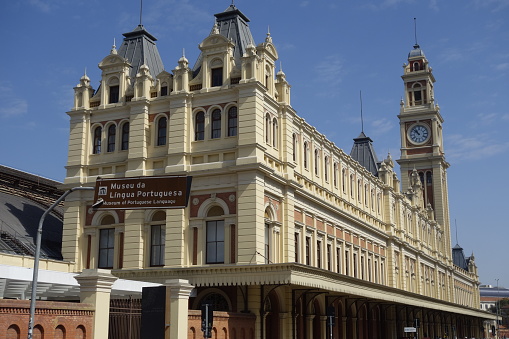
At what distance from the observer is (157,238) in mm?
38156

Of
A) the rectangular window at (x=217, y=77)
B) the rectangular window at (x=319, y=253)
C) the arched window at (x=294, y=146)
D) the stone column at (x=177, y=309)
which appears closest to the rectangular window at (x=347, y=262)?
the rectangular window at (x=319, y=253)

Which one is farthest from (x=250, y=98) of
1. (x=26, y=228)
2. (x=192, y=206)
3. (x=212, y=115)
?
(x=26, y=228)

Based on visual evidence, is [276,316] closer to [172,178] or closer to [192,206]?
[192,206]

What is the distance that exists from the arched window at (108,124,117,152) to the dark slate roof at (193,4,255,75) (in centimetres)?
607

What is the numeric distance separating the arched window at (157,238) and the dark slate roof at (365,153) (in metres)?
32.6

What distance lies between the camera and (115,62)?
41.9 meters

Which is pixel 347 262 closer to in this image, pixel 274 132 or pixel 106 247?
pixel 274 132

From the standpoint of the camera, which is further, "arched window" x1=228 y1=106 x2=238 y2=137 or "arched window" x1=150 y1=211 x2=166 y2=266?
"arched window" x1=150 y1=211 x2=166 y2=266

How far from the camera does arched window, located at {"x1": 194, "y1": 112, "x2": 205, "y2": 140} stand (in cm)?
3844

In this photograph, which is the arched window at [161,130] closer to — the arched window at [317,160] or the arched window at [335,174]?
the arched window at [317,160]

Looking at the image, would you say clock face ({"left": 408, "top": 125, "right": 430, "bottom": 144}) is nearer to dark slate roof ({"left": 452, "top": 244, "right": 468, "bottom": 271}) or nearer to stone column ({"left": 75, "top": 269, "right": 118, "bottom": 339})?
dark slate roof ({"left": 452, "top": 244, "right": 468, "bottom": 271})

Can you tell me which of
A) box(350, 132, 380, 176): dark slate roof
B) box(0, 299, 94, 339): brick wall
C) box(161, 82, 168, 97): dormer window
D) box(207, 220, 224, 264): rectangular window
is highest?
box(350, 132, 380, 176): dark slate roof

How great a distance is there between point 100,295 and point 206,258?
13.6 m

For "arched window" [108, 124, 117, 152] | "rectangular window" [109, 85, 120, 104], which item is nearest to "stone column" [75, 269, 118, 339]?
"arched window" [108, 124, 117, 152]
